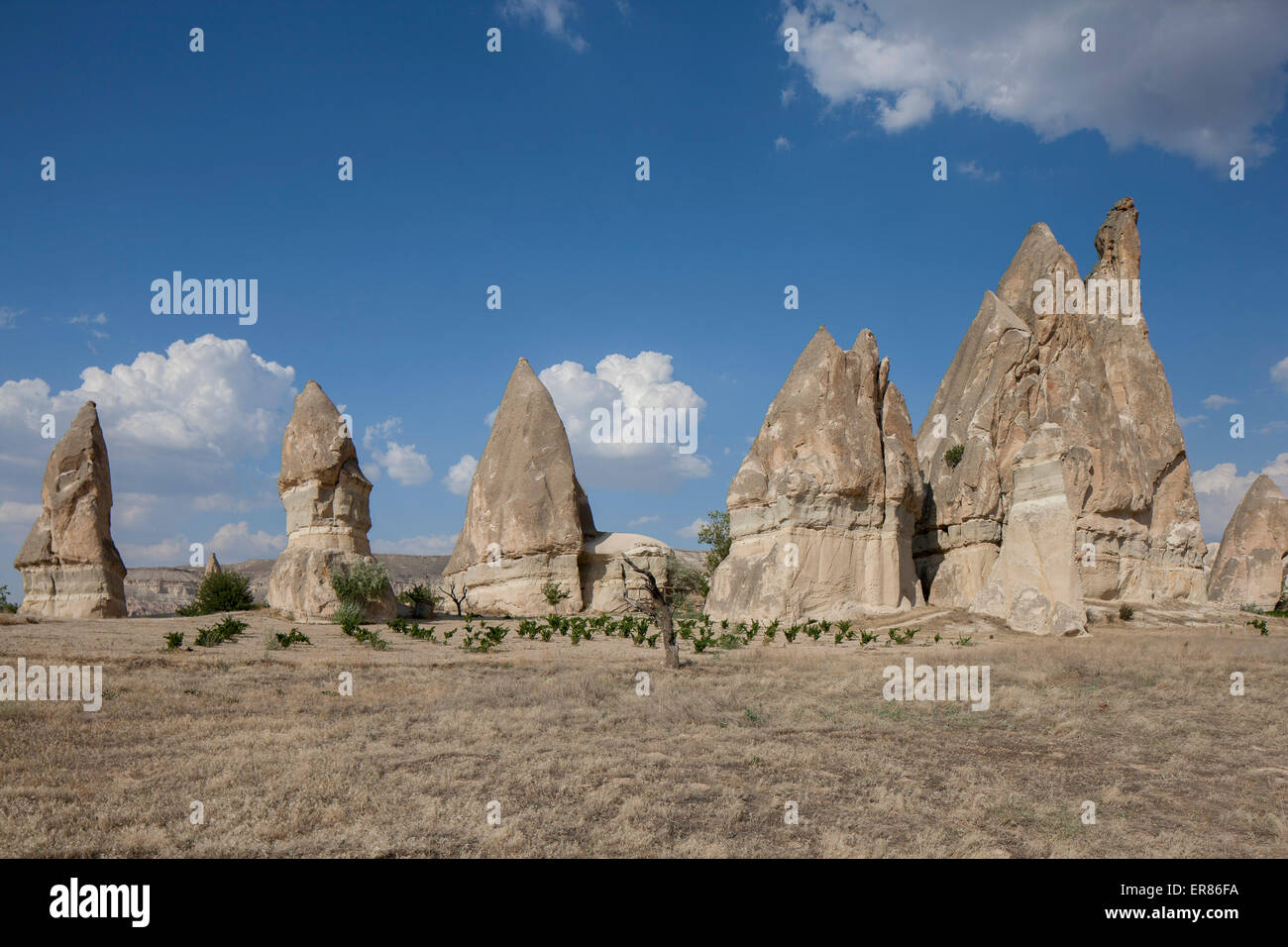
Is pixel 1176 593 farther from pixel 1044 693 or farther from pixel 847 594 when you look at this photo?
pixel 1044 693

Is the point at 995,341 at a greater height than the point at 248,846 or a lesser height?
greater

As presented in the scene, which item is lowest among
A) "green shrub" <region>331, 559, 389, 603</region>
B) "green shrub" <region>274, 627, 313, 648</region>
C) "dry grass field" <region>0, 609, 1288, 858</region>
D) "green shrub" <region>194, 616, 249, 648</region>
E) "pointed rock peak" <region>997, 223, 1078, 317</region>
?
"dry grass field" <region>0, 609, 1288, 858</region>

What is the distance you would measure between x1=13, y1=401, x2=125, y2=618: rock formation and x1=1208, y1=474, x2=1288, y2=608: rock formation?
126 ft

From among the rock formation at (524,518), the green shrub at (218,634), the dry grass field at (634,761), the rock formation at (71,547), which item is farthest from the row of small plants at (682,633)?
the rock formation at (71,547)

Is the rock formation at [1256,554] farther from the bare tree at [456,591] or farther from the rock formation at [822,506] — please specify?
the bare tree at [456,591]

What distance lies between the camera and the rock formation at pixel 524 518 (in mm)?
23766

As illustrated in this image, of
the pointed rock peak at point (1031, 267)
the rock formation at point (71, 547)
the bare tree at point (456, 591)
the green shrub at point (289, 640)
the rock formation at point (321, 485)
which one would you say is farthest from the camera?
the pointed rock peak at point (1031, 267)

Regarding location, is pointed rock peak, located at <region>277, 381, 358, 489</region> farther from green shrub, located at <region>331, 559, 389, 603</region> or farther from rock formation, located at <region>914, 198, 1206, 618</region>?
rock formation, located at <region>914, 198, 1206, 618</region>

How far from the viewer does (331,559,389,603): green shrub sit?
60.7 ft

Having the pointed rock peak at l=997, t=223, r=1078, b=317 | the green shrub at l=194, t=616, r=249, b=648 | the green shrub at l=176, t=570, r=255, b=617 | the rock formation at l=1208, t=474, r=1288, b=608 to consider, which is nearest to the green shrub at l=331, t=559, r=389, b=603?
the green shrub at l=194, t=616, r=249, b=648

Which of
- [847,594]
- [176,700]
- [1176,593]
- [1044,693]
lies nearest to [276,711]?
[176,700]

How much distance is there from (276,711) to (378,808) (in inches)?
139

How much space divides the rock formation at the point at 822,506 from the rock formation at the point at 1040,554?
396 centimetres

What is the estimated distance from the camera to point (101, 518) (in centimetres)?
2034
